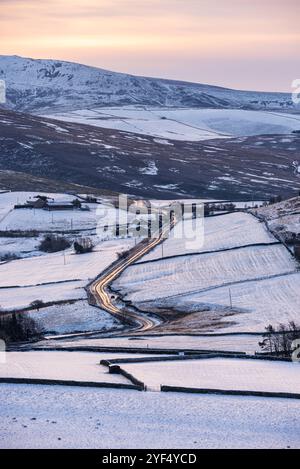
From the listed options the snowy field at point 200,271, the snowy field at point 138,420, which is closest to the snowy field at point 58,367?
the snowy field at point 138,420

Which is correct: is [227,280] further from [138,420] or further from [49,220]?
[138,420]

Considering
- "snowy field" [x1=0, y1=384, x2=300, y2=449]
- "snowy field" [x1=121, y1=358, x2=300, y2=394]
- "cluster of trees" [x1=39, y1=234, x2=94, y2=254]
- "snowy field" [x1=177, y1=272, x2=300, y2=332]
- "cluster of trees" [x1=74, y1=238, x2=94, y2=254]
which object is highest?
"snowy field" [x1=0, y1=384, x2=300, y2=449]

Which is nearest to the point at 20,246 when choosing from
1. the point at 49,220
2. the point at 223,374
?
the point at 49,220

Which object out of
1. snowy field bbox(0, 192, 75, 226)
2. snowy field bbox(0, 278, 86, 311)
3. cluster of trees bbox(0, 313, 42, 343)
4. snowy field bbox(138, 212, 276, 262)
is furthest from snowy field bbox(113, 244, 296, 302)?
snowy field bbox(0, 192, 75, 226)

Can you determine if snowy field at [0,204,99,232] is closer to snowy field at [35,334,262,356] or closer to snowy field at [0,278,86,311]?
snowy field at [0,278,86,311]

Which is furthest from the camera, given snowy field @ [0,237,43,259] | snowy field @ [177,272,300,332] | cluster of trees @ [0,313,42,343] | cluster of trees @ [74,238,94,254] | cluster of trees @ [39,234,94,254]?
snowy field @ [0,237,43,259]

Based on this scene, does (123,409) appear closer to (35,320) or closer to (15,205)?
(35,320)

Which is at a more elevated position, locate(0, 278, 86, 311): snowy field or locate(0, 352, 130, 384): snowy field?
locate(0, 352, 130, 384): snowy field

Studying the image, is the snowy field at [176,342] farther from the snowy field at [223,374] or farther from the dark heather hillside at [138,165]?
the dark heather hillside at [138,165]
